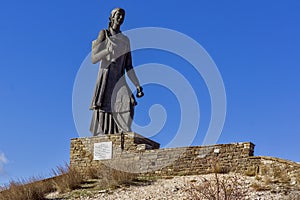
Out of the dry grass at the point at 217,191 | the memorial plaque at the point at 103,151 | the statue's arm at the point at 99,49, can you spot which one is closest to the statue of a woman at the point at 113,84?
the statue's arm at the point at 99,49

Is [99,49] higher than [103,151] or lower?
higher

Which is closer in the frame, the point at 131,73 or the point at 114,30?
the point at 114,30

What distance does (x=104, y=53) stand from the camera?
18875 millimetres

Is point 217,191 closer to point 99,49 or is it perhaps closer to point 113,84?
point 113,84

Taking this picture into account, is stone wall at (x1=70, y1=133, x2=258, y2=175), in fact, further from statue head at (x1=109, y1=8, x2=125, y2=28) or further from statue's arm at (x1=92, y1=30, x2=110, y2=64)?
statue head at (x1=109, y1=8, x2=125, y2=28)

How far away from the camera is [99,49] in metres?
19.0

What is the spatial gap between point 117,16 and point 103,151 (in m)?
4.35

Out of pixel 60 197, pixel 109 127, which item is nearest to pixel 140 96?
pixel 109 127

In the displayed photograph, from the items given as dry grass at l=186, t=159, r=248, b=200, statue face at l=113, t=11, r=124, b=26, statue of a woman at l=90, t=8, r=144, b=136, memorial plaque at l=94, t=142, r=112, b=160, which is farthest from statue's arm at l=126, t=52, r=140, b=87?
dry grass at l=186, t=159, r=248, b=200

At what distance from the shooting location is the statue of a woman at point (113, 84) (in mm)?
18609

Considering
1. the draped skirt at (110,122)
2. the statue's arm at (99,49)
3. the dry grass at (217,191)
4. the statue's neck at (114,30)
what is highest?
the statue's neck at (114,30)

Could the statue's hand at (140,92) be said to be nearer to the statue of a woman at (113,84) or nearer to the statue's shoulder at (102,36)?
the statue of a woman at (113,84)

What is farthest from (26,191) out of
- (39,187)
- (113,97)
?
(113,97)

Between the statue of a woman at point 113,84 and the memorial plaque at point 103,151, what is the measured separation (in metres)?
0.50
